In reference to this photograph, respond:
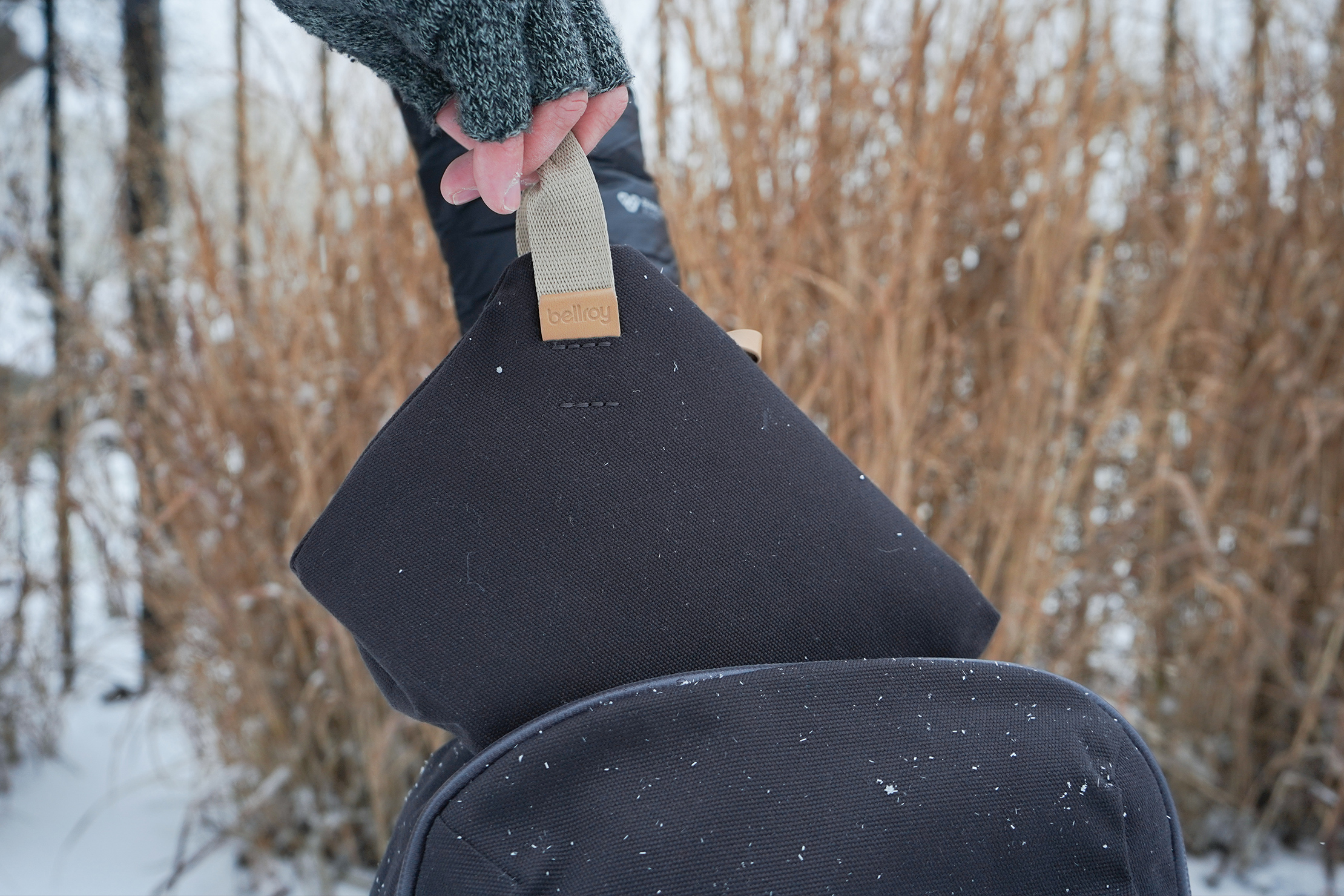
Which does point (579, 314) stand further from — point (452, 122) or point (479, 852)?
point (479, 852)

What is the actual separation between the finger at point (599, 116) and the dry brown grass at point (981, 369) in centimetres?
55

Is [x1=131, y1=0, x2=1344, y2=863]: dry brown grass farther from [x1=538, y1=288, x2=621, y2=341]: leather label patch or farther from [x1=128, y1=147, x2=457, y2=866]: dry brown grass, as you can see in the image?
[x1=538, y1=288, x2=621, y2=341]: leather label patch

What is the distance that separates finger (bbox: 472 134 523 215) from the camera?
0.47 m

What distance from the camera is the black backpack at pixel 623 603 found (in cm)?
42

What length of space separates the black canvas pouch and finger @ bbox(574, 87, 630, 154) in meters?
0.04

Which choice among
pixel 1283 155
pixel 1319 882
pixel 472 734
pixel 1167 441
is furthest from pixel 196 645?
pixel 1283 155

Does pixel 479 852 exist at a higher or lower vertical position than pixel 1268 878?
higher

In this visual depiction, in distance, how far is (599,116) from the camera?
0.51 meters

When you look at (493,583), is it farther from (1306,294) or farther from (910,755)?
(1306,294)

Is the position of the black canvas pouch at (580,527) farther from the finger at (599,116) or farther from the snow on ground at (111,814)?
the snow on ground at (111,814)

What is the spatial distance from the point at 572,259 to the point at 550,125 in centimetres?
7

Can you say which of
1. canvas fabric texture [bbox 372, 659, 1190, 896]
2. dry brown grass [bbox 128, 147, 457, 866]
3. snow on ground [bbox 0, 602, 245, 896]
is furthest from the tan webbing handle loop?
snow on ground [bbox 0, 602, 245, 896]

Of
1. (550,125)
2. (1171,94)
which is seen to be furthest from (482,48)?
(1171,94)

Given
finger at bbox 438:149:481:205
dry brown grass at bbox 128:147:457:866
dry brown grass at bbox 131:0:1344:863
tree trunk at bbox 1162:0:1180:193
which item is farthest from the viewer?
tree trunk at bbox 1162:0:1180:193
